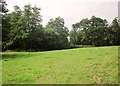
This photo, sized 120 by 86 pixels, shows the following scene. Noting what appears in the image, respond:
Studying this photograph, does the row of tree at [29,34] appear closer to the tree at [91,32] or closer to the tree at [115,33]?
the tree at [91,32]

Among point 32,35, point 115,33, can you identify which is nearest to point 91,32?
point 115,33

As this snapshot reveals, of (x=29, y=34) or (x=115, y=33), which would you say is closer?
(x=29, y=34)

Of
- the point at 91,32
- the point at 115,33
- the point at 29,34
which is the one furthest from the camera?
the point at 91,32

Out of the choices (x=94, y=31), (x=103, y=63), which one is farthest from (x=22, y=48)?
(x=103, y=63)

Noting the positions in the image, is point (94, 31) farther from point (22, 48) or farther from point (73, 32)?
point (22, 48)

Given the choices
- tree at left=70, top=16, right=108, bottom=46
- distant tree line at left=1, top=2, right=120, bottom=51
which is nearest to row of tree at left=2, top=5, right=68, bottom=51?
distant tree line at left=1, top=2, right=120, bottom=51

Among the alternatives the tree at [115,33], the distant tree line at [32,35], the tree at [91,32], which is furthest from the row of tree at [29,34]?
the tree at [115,33]

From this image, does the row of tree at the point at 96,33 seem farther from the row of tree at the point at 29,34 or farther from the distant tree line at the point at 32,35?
the row of tree at the point at 29,34

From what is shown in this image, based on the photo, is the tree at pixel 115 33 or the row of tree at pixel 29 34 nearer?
the row of tree at pixel 29 34

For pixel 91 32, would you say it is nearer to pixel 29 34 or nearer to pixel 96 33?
pixel 96 33

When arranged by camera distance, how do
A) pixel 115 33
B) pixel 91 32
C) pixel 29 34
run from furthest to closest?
pixel 91 32 < pixel 115 33 < pixel 29 34

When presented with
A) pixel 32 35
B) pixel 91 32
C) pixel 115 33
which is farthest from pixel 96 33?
pixel 32 35

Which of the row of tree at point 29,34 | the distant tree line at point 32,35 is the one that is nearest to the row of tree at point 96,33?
the distant tree line at point 32,35

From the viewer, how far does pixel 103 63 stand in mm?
18953
